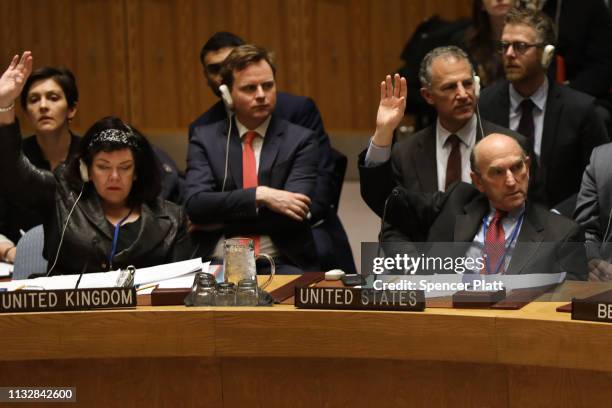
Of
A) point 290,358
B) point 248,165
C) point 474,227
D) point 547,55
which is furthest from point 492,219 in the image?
point 547,55

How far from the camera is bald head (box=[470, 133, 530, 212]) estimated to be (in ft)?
11.0

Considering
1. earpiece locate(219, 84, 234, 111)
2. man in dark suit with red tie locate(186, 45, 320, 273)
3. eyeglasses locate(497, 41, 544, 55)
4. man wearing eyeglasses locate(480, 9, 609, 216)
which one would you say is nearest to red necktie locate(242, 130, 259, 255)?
man in dark suit with red tie locate(186, 45, 320, 273)

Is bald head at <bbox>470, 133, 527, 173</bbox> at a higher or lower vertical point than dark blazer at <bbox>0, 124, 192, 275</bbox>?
higher

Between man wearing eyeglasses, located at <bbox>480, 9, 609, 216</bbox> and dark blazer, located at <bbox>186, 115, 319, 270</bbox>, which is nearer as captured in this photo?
dark blazer, located at <bbox>186, 115, 319, 270</bbox>

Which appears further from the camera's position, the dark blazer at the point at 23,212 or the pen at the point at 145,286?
the dark blazer at the point at 23,212

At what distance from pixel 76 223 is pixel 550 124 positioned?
188cm

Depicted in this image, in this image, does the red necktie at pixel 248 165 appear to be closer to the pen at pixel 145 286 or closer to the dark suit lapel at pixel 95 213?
the dark suit lapel at pixel 95 213

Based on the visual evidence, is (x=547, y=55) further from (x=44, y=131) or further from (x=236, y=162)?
(x=44, y=131)

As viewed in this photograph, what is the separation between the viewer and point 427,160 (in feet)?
13.5

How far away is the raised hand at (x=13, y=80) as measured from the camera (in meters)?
3.51

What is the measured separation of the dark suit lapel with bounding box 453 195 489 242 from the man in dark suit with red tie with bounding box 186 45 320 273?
807 mm

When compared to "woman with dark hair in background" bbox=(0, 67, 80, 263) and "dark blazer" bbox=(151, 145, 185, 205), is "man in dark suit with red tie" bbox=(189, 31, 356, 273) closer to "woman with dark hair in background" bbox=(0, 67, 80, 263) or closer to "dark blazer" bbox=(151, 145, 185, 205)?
"dark blazer" bbox=(151, 145, 185, 205)

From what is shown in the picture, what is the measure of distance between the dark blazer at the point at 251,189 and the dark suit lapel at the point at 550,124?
2.91 ft

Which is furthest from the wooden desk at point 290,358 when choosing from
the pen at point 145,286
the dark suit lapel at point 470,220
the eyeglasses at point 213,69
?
the eyeglasses at point 213,69
